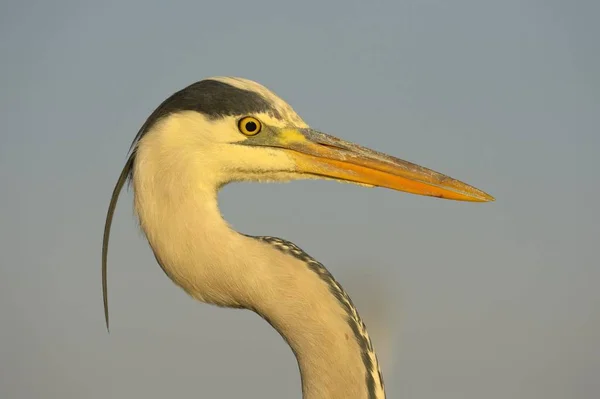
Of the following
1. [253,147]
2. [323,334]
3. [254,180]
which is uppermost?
[253,147]

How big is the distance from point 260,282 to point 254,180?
0.64 m

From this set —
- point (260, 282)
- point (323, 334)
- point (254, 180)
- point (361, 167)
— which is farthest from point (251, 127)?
point (323, 334)

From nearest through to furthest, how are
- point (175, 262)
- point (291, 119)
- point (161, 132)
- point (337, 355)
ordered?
1. point (337, 355)
2. point (175, 262)
3. point (161, 132)
4. point (291, 119)

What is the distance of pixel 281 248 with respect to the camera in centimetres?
255

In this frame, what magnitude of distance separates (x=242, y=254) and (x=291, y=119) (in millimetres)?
670

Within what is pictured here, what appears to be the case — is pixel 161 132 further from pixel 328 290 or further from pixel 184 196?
pixel 328 290

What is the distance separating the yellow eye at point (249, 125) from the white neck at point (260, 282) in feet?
1.06

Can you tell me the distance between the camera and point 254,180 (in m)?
3.02

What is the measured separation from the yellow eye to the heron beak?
9cm

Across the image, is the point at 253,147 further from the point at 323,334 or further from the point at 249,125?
the point at 323,334

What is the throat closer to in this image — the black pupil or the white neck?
the white neck

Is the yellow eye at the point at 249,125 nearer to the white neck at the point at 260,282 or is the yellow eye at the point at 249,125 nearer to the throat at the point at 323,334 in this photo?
the white neck at the point at 260,282

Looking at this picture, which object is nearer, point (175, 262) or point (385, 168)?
point (175, 262)

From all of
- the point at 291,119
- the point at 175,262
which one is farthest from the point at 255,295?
the point at 291,119
